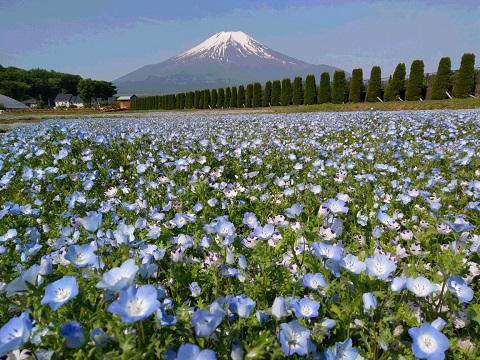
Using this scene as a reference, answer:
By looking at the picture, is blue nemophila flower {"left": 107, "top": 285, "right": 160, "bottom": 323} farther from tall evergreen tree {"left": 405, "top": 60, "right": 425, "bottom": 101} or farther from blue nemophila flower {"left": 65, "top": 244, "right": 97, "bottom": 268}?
tall evergreen tree {"left": 405, "top": 60, "right": 425, "bottom": 101}

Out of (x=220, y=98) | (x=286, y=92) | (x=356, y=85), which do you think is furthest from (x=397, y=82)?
(x=220, y=98)

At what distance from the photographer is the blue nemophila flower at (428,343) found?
3.95 feet

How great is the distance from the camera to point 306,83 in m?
32.7

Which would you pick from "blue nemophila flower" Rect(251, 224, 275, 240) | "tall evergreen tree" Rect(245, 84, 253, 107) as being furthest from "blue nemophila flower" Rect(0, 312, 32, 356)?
"tall evergreen tree" Rect(245, 84, 253, 107)

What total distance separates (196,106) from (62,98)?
97.2 m

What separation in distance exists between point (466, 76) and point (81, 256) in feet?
96.5

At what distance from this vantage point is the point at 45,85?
126 metres

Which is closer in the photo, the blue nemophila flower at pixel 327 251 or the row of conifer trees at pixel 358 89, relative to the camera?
the blue nemophila flower at pixel 327 251

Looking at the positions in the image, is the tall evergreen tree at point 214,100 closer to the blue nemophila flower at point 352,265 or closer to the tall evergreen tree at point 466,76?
the tall evergreen tree at point 466,76

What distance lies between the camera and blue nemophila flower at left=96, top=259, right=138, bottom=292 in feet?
3.53

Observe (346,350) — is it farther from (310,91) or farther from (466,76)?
(310,91)

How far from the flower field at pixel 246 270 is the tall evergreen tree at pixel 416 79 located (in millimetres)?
25121

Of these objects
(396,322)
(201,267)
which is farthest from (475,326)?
(201,267)

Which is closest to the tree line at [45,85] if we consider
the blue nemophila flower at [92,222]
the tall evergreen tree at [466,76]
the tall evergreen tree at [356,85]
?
the tall evergreen tree at [356,85]
